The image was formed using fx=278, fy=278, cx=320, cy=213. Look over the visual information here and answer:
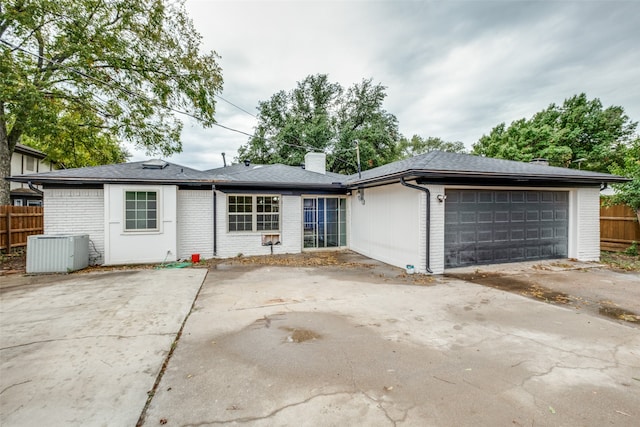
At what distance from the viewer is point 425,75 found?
1274cm

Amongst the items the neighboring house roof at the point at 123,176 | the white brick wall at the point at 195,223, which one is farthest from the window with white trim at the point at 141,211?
the white brick wall at the point at 195,223

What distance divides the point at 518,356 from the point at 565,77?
17432 millimetres

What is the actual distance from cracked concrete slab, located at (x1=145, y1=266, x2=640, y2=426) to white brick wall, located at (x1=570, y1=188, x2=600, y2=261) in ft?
18.1

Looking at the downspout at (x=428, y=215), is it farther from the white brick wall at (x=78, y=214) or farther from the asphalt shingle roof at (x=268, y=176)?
the white brick wall at (x=78, y=214)

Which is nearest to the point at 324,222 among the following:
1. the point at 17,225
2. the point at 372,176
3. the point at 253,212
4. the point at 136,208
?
the point at 253,212

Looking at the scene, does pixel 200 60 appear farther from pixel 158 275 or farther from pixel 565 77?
pixel 565 77

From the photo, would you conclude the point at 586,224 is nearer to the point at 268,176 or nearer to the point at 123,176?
the point at 268,176

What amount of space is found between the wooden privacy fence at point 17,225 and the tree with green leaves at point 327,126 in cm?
1436

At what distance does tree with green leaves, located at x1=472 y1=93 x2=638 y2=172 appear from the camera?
19.5 metres

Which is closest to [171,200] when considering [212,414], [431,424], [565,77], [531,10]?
[212,414]

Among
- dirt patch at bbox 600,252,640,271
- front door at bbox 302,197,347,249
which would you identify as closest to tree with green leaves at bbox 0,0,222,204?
front door at bbox 302,197,347,249

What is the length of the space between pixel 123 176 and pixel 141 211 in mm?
1078

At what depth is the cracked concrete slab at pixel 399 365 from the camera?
2.11m

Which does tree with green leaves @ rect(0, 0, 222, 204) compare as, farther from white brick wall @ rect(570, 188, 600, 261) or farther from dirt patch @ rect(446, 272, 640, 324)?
white brick wall @ rect(570, 188, 600, 261)
